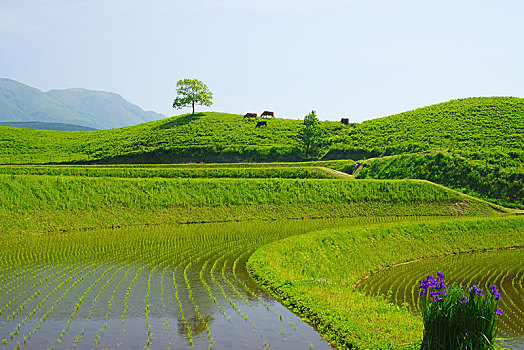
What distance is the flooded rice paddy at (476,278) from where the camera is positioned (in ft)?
69.2

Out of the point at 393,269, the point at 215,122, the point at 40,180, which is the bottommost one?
the point at 393,269

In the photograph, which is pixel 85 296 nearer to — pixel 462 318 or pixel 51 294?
pixel 51 294

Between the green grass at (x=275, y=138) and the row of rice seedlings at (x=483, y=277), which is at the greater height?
the green grass at (x=275, y=138)

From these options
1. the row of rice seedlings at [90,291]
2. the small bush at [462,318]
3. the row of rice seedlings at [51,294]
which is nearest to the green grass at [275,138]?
the row of rice seedlings at [90,291]

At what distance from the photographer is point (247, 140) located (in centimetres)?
10581

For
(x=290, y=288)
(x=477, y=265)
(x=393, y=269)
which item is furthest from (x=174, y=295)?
(x=477, y=265)

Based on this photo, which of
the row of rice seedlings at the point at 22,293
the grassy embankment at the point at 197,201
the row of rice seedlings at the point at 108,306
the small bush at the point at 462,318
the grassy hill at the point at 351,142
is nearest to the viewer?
the small bush at the point at 462,318

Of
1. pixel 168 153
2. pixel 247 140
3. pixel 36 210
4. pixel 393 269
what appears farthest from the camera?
pixel 247 140

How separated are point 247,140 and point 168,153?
735 inches

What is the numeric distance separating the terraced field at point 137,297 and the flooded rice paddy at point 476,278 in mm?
7742

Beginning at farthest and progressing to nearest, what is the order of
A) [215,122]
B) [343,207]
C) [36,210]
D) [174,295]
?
[215,122] < [343,207] < [36,210] < [174,295]

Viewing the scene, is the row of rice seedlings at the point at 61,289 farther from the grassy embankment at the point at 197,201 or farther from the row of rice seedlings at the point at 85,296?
the grassy embankment at the point at 197,201

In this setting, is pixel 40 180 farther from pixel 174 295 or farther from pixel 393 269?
pixel 393 269

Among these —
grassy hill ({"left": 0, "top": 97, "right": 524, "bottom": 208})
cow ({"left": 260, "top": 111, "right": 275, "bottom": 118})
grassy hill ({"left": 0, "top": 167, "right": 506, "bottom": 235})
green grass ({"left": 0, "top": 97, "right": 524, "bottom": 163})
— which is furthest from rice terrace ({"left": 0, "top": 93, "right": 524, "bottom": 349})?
cow ({"left": 260, "top": 111, "right": 275, "bottom": 118})
